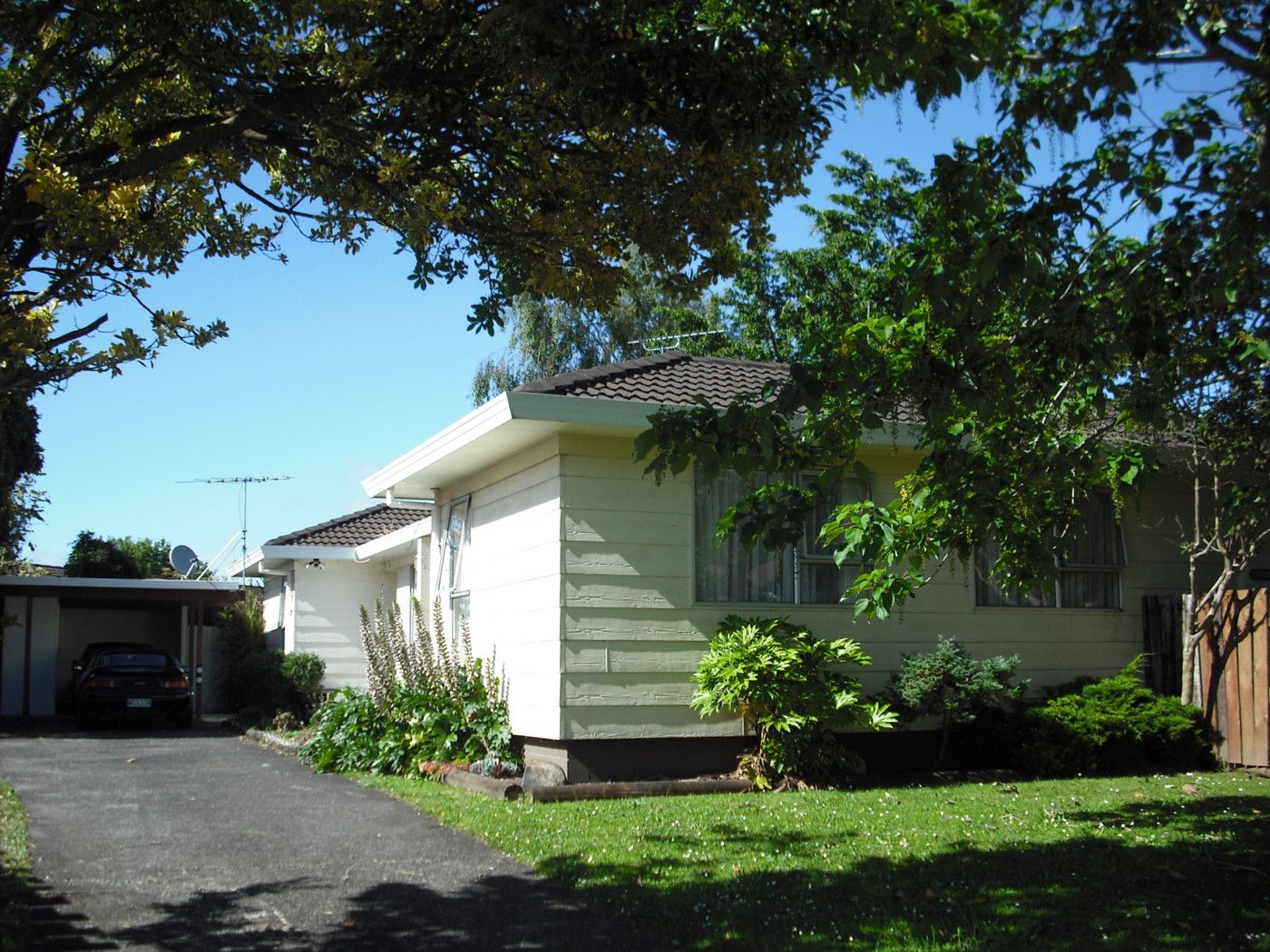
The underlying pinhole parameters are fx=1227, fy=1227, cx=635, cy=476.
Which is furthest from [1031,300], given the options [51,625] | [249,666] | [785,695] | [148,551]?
[148,551]

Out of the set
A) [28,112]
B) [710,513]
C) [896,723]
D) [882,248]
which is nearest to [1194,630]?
[896,723]

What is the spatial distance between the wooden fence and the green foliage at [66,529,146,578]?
1140 inches

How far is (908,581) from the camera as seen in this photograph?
8328mm

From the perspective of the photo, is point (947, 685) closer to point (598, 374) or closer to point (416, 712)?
point (598, 374)

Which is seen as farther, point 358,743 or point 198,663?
point 198,663

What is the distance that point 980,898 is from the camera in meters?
6.73

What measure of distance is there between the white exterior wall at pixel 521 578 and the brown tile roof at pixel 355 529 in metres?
6.98

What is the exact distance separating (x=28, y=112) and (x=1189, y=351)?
7.47m

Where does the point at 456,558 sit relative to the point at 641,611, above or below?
above

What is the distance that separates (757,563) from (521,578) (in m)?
2.40

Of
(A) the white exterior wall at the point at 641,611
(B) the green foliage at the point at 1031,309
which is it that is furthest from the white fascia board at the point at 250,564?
(B) the green foliage at the point at 1031,309

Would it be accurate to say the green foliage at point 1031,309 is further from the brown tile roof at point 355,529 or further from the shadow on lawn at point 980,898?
the brown tile roof at point 355,529

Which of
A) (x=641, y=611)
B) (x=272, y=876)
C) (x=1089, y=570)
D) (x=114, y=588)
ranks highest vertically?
(x=1089, y=570)

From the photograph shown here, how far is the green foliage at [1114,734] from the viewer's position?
12.1 m
